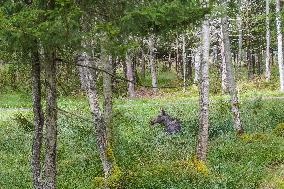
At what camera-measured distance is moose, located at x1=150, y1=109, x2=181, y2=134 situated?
1991 centimetres

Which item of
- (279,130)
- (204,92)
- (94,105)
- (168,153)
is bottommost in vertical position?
(168,153)

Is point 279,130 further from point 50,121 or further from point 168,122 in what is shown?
point 50,121

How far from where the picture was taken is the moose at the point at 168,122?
19.9m

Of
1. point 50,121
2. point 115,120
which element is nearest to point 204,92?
point 115,120

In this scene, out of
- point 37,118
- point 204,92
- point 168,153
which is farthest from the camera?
point 168,153

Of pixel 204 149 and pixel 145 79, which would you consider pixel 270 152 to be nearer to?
pixel 204 149

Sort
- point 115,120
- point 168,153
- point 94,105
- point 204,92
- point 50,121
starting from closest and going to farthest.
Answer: point 50,121, point 94,105, point 204,92, point 168,153, point 115,120

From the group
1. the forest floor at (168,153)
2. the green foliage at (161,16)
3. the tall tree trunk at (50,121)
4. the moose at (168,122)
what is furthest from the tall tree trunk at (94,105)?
the moose at (168,122)

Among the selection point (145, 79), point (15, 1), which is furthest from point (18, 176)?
point (145, 79)

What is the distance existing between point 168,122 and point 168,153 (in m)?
4.15

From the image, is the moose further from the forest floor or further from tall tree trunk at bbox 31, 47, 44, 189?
tall tree trunk at bbox 31, 47, 44, 189

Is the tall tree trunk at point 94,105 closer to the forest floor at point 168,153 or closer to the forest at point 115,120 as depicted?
the forest at point 115,120

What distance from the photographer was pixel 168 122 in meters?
20.4

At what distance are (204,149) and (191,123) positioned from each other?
614 centimetres
